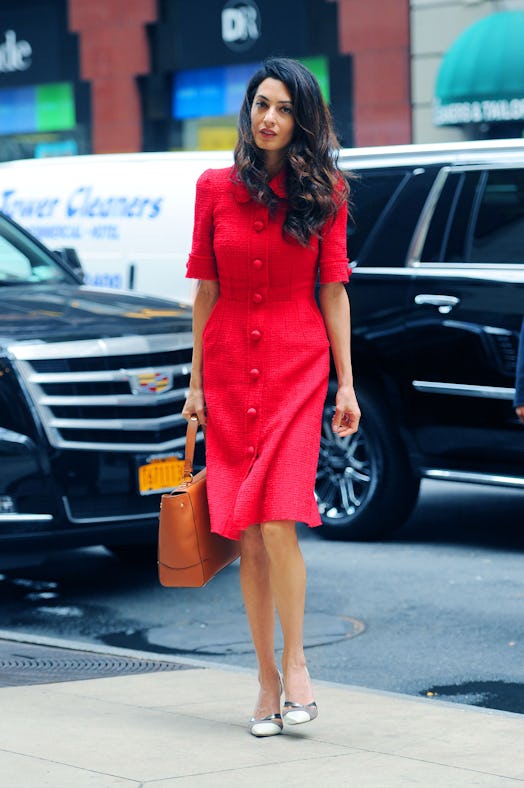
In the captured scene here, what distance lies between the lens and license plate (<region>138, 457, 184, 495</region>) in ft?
24.0

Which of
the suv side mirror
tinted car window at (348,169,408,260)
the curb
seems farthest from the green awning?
the curb

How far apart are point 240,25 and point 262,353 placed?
611 inches

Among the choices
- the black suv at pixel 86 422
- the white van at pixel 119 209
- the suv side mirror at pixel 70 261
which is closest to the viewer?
the black suv at pixel 86 422

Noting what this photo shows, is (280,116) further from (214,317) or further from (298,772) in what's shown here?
(298,772)

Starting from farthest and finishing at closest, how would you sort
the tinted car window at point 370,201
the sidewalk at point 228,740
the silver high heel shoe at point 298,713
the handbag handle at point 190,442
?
the tinted car window at point 370,201 < the handbag handle at point 190,442 < the silver high heel shoe at point 298,713 < the sidewalk at point 228,740

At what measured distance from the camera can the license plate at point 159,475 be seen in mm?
7301

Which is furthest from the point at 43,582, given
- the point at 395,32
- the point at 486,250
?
the point at 395,32

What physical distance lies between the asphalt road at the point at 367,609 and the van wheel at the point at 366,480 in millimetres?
124

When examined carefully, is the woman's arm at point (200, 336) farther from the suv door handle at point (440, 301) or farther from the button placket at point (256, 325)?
the suv door handle at point (440, 301)

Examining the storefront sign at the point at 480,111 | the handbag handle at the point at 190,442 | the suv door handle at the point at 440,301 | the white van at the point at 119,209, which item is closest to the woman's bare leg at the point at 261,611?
the handbag handle at the point at 190,442

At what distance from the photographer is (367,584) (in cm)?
766

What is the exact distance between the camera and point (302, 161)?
15.8 feet

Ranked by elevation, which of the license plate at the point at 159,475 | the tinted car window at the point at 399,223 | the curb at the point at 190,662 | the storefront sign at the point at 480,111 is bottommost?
the curb at the point at 190,662

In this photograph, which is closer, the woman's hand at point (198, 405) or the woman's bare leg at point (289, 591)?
the woman's bare leg at point (289, 591)
